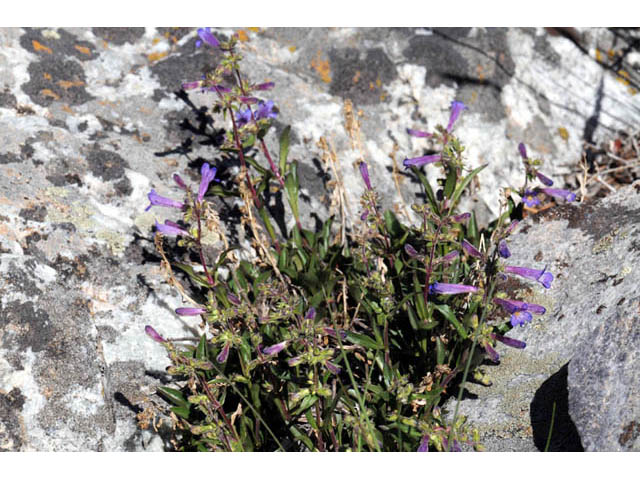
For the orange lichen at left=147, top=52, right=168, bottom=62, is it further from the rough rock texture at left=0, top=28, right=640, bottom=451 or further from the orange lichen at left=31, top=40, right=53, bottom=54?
the orange lichen at left=31, top=40, right=53, bottom=54

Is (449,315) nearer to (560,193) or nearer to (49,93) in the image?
(560,193)

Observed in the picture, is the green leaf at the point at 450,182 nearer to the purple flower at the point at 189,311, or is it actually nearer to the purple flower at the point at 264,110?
the purple flower at the point at 264,110

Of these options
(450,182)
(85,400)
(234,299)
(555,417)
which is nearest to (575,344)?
(555,417)

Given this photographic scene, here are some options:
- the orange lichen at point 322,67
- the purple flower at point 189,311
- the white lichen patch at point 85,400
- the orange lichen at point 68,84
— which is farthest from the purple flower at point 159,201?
the orange lichen at point 322,67

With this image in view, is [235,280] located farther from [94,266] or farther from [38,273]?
[38,273]

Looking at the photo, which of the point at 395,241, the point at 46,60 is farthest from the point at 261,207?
the point at 46,60
